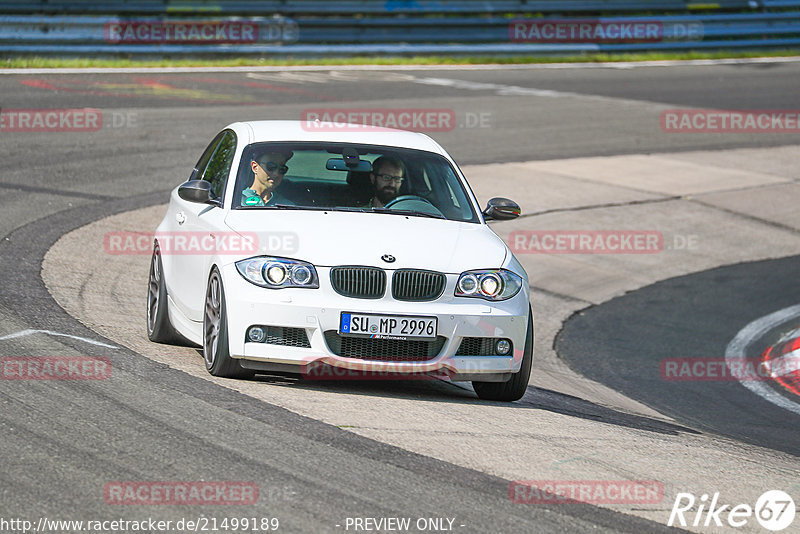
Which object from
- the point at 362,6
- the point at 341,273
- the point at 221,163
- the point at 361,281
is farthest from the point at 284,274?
the point at 362,6

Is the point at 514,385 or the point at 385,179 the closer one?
the point at 514,385

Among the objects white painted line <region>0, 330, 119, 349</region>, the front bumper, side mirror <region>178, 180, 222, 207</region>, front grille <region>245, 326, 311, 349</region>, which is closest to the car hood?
the front bumper

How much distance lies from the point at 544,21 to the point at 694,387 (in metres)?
20.6

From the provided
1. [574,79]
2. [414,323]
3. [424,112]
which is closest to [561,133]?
[424,112]

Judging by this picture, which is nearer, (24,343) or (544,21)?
(24,343)

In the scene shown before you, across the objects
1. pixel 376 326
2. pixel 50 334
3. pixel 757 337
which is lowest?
pixel 757 337

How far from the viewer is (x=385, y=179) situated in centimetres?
828

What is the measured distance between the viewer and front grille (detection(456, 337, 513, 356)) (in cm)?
719

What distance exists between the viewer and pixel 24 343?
7.50 metres

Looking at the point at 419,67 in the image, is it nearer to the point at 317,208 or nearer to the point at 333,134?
the point at 333,134

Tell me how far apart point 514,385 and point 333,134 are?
2.26 m

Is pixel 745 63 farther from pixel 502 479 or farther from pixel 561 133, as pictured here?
pixel 502 479

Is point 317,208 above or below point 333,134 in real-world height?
below

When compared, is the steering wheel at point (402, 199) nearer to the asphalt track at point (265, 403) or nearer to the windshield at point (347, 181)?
the windshield at point (347, 181)
